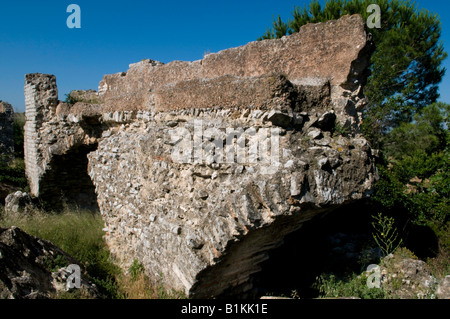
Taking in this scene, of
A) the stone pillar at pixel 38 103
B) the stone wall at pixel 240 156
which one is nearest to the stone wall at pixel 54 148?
the stone pillar at pixel 38 103

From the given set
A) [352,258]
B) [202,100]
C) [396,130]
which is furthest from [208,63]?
[396,130]

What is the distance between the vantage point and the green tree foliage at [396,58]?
11.3 meters

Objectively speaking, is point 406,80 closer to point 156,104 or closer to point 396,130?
point 396,130

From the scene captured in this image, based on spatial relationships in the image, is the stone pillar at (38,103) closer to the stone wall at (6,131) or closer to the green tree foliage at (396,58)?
the stone wall at (6,131)

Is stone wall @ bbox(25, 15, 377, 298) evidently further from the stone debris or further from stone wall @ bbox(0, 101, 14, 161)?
stone wall @ bbox(0, 101, 14, 161)

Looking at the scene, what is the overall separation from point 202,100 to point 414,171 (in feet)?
18.0

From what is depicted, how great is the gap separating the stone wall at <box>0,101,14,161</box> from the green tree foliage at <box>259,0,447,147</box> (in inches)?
475

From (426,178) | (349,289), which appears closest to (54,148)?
(349,289)

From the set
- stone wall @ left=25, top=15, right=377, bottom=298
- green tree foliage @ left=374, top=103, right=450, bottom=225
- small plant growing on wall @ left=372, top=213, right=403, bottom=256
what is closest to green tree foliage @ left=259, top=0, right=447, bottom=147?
green tree foliage @ left=374, top=103, right=450, bottom=225

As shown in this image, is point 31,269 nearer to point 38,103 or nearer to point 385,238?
point 385,238

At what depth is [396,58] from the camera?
37.9ft

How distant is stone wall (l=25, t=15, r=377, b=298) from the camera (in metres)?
2.82

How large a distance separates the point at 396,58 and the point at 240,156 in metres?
11.1

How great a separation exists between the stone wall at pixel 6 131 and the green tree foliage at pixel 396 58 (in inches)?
475
